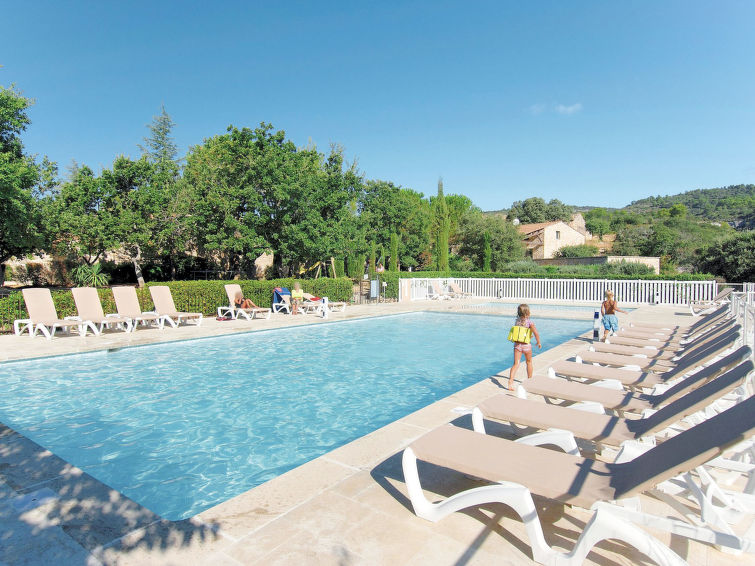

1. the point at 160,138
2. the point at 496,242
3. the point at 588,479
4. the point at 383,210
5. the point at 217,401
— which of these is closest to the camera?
the point at 588,479

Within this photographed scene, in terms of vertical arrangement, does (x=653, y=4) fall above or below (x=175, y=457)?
above

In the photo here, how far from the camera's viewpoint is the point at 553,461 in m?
2.48

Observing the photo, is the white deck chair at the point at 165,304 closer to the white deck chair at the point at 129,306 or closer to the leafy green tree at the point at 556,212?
the white deck chair at the point at 129,306

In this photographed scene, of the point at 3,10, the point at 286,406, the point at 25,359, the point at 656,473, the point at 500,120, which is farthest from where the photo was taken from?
the point at 500,120

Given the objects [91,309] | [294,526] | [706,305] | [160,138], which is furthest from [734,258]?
[160,138]

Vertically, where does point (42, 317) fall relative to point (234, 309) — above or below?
above

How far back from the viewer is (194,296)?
45.5ft

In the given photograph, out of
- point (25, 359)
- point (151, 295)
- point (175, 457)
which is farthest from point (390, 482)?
point (151, 295)

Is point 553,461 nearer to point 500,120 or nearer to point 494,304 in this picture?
point 494,304

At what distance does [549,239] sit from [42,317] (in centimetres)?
4368

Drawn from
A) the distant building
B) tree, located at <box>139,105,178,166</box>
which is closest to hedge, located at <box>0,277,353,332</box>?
the distant building

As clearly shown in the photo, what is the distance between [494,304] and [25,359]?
52.9ft

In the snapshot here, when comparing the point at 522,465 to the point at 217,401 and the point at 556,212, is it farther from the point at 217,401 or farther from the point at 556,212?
the point at 556,212

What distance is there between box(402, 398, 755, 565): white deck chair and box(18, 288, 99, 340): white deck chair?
1029cm
